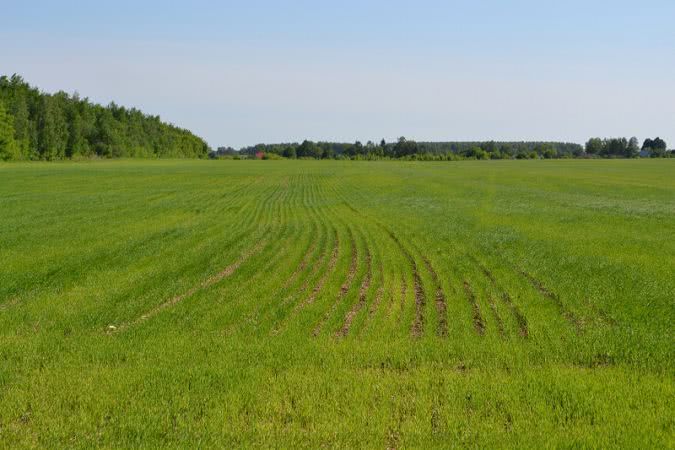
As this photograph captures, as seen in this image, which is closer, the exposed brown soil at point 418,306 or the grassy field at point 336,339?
the grassy field at point 336,339

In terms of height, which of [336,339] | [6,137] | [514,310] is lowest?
[336,339]

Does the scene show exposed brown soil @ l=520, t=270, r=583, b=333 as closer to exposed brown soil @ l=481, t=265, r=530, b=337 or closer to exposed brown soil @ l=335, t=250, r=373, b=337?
exposed brown soil @ l=481, t=265, r=530, b=337

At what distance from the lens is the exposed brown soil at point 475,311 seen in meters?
10.2

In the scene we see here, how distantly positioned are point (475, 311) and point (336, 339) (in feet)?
11.3

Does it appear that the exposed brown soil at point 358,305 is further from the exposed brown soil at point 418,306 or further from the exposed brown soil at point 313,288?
the exposed brown soil at point 418,306

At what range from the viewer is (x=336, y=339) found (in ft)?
31.7

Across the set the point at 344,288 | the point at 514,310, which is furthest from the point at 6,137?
the point at 514,310

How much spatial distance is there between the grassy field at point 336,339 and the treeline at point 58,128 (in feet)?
354

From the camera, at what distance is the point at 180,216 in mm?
27938

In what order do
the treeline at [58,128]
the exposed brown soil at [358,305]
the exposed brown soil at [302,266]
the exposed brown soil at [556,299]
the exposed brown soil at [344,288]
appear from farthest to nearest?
the treeline at [58,128] < the exposed brown soil at [302,266] < the exposed brown soil at [556,299] < the exposed brown soil at [344,288] < the exposed brown soil at [358,305]

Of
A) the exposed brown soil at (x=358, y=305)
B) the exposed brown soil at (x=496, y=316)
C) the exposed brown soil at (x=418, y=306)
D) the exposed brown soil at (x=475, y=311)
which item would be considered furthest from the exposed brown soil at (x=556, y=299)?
the exposed brown soil at (x=358, y=305)

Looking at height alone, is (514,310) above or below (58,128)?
below

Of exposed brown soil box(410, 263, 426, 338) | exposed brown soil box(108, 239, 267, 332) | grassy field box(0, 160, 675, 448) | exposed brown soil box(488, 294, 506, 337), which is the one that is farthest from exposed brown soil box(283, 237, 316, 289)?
exposed brown soil box(488, 294, 506, 337)

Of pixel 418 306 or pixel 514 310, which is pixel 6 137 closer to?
pixel 418 306
